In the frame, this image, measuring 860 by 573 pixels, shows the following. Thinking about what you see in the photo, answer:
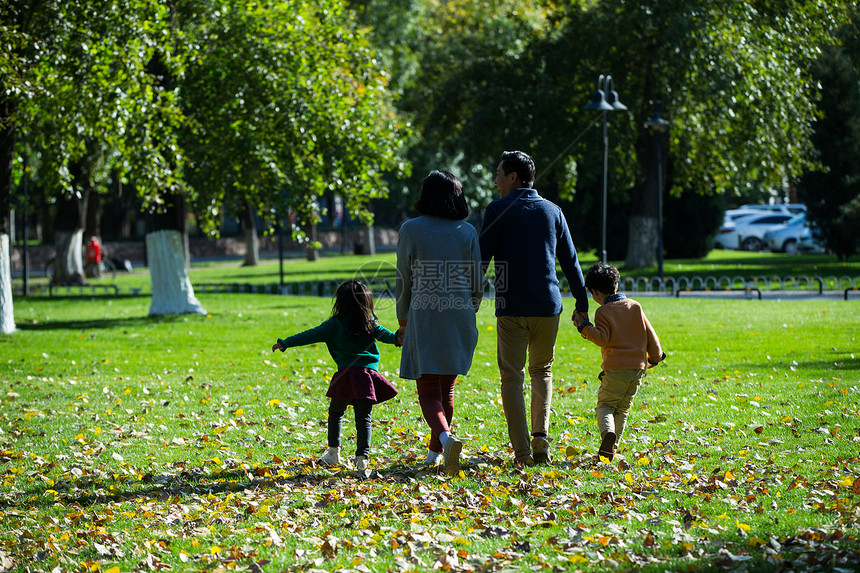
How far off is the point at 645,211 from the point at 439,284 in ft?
69.8

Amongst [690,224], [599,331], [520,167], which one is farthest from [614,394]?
[690,224]

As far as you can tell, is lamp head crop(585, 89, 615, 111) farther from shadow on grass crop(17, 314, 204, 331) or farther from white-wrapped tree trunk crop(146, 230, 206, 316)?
shadow on grass crop(17, 314, 204, 331)

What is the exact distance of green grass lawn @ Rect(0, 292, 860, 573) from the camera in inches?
173

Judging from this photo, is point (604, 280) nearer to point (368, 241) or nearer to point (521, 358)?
point (521, 358)

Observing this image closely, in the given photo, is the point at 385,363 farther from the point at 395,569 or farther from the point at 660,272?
the point at 660,272

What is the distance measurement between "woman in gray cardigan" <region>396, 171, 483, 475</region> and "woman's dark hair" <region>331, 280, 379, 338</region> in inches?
13.8

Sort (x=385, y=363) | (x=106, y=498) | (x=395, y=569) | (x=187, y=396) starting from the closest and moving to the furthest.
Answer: (x=395, y=569)
(x=106, y=498)
(x=187, y=396)
(x=385, y=363)

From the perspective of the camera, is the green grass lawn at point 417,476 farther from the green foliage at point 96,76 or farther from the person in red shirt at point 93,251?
the person in red shirt at point 93,251

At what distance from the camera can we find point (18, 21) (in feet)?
44.7

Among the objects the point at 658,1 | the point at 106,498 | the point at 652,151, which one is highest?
the point at 658,1

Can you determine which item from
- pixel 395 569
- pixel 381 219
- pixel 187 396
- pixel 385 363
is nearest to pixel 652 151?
pixel 385 363

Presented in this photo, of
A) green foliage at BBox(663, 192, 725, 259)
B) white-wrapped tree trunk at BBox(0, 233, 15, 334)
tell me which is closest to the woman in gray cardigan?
white-wrapped tree trunk at BBox(0, 233, 15, 334)

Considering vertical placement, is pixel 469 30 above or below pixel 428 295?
above

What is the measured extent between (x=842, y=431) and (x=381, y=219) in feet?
217
